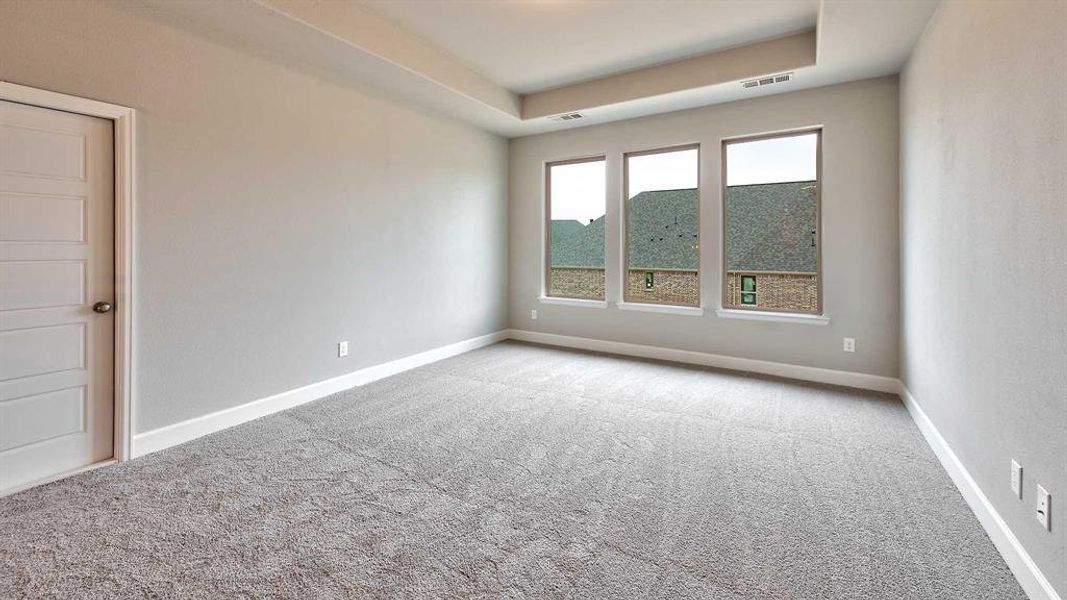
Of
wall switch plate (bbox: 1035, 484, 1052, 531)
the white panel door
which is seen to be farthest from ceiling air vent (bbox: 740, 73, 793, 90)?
the white panel door

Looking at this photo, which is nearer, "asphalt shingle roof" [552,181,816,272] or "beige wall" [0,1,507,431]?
"beige wall" [0,1,507,431]

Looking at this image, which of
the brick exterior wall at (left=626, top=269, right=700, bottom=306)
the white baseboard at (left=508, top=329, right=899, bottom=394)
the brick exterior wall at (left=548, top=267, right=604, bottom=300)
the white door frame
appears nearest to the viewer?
the white door frame

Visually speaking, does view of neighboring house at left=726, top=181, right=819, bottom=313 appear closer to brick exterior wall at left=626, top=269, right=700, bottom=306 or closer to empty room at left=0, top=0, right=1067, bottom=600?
empty room at left=0, top=0, right=1067, bottom=600

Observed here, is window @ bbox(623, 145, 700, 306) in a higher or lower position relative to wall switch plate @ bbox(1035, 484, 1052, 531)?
higher

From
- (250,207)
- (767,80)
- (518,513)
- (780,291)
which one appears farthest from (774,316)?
(250,207)

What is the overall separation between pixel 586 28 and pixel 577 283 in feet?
9.50

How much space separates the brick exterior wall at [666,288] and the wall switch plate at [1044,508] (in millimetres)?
3483

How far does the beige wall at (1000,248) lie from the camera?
5.02ft

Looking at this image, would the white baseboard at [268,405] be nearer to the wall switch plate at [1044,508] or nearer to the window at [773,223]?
the window at [773,223]

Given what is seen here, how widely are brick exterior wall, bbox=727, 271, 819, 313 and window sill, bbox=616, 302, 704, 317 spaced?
34 centimetres

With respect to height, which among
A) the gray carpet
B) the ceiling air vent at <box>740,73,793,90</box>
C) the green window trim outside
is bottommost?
the gray carpet

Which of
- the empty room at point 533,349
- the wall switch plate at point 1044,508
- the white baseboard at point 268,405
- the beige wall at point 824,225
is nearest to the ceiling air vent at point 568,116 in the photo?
the empty room at point 533,349

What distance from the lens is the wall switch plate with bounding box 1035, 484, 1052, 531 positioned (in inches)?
60.7

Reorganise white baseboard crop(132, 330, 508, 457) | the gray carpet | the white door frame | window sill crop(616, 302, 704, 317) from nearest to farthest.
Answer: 1. the gray carpet
2. the white door frame
3. white baseboard crop(132, 330, 508, 457)
4. window sill crop(616, 302, 704, 317)
